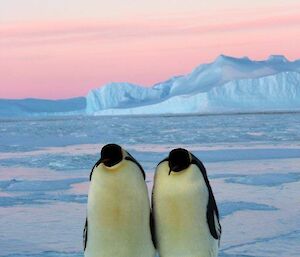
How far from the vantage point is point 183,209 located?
3057mm

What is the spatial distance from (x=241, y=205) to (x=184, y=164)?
3959mm

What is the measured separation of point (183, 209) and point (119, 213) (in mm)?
289

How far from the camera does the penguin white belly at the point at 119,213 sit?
2.98 m

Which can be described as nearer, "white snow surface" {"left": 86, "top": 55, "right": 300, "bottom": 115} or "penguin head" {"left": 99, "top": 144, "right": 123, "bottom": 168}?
"penguin head" {"left": 99, "top": 144, "right": 123, "bottom": 168}

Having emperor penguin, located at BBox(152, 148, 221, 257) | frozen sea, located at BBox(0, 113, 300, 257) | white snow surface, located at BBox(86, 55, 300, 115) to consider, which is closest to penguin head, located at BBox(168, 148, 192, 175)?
emperor penguin, located at BBox(152, 148, 221, 257)

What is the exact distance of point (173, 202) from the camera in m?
3.02

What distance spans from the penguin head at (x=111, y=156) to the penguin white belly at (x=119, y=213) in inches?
1.1

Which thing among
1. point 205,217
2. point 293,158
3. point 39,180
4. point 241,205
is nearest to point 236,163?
point 293,158

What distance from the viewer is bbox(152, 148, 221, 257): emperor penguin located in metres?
2.99

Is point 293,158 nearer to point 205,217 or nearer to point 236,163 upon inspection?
point 236,163

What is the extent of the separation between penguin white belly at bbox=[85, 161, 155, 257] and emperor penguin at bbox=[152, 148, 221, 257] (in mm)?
64

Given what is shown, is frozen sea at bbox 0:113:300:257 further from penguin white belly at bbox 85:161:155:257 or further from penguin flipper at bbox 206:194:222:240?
penguin white belly at bbox 85:161:155:257

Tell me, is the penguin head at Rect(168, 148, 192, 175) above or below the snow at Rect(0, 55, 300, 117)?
above

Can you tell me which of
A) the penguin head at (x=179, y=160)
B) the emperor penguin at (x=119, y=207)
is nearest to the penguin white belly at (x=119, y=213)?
the emperor penguin at (x=119, y=207)
